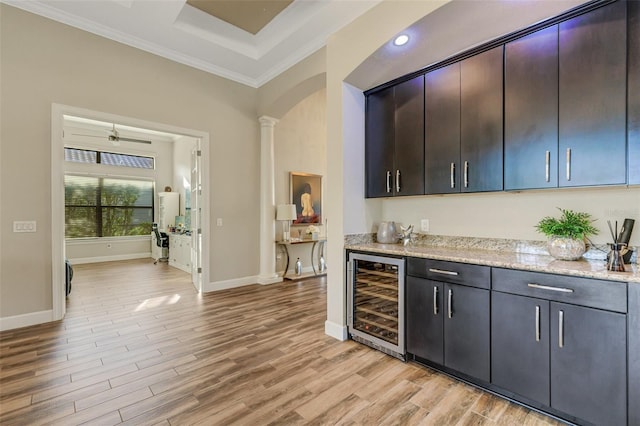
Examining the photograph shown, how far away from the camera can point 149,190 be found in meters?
8.80

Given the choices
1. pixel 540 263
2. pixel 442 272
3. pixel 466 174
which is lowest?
pixel 442 272

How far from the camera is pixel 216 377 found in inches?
87.2

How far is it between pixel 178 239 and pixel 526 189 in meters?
6.82

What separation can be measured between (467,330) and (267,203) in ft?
12.6

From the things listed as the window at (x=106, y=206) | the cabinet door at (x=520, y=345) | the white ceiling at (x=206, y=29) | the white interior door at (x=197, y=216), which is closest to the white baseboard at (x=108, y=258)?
the window at (x=106, y=206)

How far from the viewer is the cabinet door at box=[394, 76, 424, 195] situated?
2.67 metres

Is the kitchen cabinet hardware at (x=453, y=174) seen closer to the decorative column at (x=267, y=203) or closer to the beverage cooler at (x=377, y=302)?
the beverage cooler at (x=377, y=302)

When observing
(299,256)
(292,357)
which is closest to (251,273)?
(299,256)

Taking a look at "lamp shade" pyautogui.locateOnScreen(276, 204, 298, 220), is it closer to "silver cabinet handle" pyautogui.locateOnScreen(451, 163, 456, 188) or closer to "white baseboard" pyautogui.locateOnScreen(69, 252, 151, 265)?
"silver cabinet handle" pyautogui.locateOnScreen(451, 163, 456, 188)

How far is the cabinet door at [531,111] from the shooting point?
198 cm

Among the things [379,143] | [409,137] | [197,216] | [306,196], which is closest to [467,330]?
[409,137]

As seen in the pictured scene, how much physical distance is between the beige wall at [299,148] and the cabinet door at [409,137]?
2.92 meters

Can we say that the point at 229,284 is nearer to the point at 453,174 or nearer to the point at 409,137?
the point at 409,137

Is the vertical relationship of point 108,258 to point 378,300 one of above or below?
below
